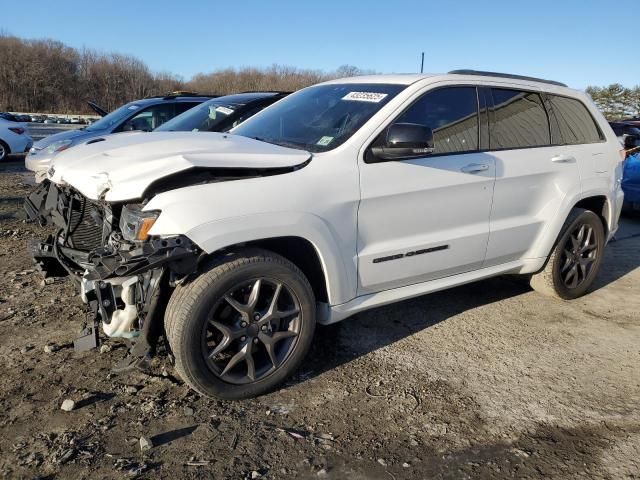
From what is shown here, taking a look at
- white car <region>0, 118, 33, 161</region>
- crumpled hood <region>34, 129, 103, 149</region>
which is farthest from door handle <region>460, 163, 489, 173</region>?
white car <region>0, 118, 33, 161</region>

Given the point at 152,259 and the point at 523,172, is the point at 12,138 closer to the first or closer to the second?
the point at 152,259

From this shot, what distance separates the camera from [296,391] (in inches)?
124

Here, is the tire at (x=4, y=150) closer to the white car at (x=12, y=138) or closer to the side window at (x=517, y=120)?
the white car at (x=12, y=138)

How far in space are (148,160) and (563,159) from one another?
3.30 metres

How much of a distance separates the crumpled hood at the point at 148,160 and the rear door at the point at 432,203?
0.60 metres

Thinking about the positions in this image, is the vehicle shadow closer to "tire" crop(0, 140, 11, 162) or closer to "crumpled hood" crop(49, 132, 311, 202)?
"crumpled hood" crop(49, 132, 311, 202)

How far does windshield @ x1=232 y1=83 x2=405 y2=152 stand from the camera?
11.0 feet

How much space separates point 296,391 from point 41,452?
1.35 m

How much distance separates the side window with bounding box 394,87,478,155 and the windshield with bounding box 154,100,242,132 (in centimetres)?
349

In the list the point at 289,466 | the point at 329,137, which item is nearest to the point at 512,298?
the point at 329,137

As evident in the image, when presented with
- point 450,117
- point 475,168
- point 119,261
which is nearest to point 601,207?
point 475,168

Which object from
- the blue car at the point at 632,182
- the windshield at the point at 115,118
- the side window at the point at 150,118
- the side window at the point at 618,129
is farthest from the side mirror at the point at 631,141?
the windshield at the point at 115,118

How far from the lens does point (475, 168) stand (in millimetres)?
3695

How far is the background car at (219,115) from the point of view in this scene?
6.59 metres
